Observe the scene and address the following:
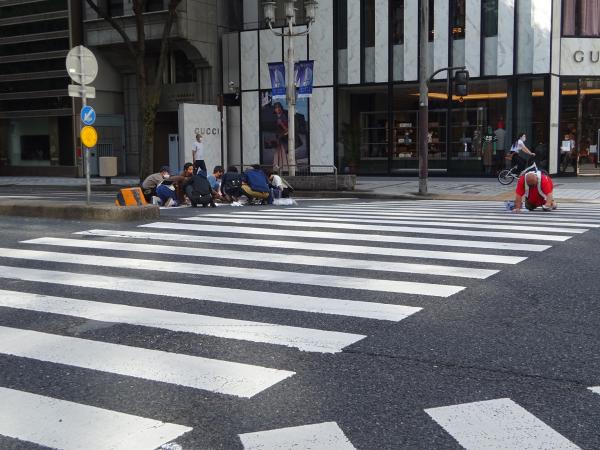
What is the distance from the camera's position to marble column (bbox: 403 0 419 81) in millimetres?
27875

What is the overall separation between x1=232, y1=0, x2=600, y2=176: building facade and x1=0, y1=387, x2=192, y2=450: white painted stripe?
22655 millimetres

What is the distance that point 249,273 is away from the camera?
8.05 m

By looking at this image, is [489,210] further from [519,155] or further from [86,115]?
[519,155]

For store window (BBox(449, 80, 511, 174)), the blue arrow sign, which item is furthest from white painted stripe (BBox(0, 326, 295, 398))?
store window (BBox(449, 80, 511, 174))

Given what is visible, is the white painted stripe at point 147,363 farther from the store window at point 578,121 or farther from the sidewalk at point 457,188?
the store window at point 578,121

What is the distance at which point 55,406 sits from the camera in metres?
4.23

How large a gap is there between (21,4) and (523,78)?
2395 cm

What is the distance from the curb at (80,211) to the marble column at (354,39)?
685 inches

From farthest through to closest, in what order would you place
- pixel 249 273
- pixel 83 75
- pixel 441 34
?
pixel 441 34
pixel 83 75
pixel 249 273

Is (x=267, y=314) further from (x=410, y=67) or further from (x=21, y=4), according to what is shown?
(x=21, y=4)

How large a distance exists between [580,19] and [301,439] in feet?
87.2

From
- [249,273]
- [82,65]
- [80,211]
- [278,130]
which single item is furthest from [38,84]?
[249,273]

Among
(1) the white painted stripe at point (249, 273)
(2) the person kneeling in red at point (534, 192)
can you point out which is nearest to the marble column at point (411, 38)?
(2) the person kneeling in red at point (534, 192)

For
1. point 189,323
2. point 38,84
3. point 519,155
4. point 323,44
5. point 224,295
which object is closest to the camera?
point 189,323
